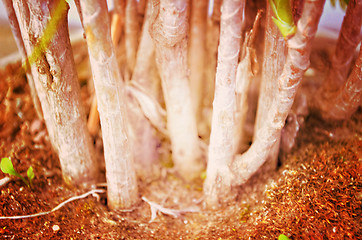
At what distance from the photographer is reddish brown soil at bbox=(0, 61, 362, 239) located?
31.3 inches

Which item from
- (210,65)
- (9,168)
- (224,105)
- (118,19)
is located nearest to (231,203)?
(224,105)

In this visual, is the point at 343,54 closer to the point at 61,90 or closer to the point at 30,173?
the point at 61,90

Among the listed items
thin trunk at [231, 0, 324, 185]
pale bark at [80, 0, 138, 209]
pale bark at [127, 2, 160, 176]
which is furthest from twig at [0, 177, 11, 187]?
thin trunk at [231, 0, 324, 185]

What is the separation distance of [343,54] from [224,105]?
486 mm

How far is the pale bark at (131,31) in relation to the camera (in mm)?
1063

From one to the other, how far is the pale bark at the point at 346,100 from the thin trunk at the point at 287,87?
Result: 0.25m

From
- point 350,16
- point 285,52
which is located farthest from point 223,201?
point 350,16

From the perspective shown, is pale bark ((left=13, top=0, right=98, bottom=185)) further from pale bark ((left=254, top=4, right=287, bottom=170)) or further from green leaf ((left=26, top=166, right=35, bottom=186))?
pale bark ((left=254, top=4, right=287, bottom=170))

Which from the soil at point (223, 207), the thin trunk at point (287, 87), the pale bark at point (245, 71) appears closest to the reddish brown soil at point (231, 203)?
the soil at point (223, 207)

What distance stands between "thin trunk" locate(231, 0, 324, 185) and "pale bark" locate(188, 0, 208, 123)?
0.40m

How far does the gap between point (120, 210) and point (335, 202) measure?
2.09 feet

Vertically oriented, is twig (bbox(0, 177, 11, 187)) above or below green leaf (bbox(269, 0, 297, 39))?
below

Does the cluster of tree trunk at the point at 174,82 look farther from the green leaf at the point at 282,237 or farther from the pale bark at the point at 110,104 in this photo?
the green leaf at the point at 282,237

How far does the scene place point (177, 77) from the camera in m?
0.95
